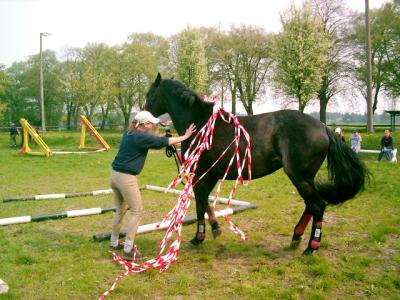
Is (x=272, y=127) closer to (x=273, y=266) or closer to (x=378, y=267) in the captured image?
(x=273, y=266)

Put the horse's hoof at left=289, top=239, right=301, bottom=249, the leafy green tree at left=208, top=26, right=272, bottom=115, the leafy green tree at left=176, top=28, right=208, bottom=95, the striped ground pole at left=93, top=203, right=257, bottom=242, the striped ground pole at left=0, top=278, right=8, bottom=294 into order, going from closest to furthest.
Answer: the striped ground pole at left=0, top=278, right=8, bottom=294 → the horse's hoof at left=289, top=239, right=301, bottom=249 → the striped ground pole at left=93, top=203, right=257, bottom=242 → the leafy green tree at left=176, top=28, right=208, bottom=95 → the leafy green tree at left=208, top=26, right=272, bottom=115

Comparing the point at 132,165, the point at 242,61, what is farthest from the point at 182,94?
the point at 242,61

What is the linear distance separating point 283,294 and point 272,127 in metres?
2.37

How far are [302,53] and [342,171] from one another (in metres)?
25.6

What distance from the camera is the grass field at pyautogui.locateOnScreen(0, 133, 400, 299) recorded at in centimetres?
385

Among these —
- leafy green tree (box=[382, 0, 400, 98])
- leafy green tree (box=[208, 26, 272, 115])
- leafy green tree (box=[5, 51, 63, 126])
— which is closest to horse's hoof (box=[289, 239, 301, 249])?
leafy green tree (box=[382, 0, 400, 98])

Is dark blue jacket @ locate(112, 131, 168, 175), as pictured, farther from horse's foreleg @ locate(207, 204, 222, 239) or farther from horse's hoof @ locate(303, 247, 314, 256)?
horse's hoof @ locate(303, 247, 314, 256)

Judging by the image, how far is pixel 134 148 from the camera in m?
4.84

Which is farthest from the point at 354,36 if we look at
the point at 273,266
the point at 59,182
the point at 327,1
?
the point at 273,266

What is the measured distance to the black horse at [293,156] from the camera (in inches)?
192

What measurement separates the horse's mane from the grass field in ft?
7.56

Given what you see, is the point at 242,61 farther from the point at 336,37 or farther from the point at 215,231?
the point at 215,231

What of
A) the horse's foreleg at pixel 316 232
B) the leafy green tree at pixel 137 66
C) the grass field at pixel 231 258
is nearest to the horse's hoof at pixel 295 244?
the grass field at pixel 231 258

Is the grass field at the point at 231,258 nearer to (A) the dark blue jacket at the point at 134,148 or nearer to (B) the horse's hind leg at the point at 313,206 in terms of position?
(B) the horse's hind leg at the point at 313,206
